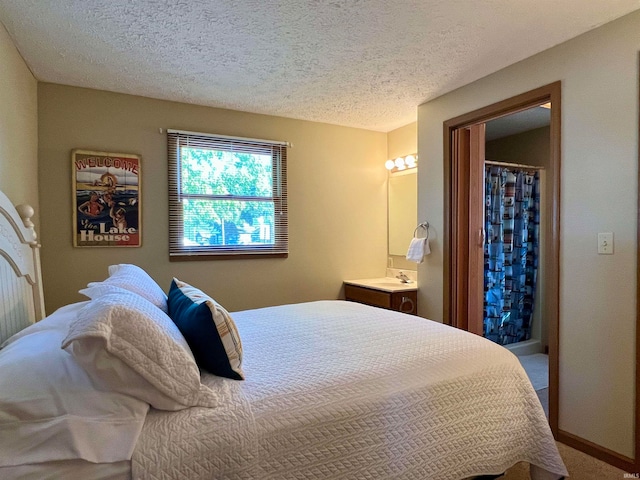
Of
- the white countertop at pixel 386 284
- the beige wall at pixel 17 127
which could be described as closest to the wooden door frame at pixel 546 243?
the white countertop at pixel 386 284

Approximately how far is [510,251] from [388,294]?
1482 millimetres

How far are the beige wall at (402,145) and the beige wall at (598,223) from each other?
4.88 ft

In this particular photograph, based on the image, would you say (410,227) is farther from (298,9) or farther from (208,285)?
(298,9)

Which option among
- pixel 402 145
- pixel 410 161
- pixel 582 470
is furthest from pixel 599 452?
pixel 402 145

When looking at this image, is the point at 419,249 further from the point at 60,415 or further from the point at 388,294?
the point at 60,415

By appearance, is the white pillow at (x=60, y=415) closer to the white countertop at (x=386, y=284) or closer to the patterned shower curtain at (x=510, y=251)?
the white countertop at (x=386, y=284)

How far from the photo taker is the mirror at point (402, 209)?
12.6 feet

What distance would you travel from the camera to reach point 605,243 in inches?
81.0

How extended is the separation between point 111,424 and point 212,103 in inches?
112

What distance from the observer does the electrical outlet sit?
2036mm

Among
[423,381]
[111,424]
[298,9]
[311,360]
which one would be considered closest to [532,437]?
[423,381]

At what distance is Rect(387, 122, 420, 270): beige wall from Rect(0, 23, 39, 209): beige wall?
3.16 meters

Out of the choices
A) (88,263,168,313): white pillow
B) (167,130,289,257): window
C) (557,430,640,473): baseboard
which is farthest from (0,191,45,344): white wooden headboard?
(557,430,640,473): baseboard

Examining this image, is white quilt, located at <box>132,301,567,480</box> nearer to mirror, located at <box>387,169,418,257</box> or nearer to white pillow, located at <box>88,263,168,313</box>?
white pillow, located at <box>88,263,168,313</box>
